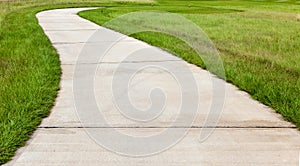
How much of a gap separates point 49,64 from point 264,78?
11.6 feet

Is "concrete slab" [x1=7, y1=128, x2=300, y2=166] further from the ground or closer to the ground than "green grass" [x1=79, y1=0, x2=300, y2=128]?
further from the ground

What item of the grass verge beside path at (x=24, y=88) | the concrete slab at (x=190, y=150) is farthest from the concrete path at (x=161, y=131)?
the grass verge beside path at (x=24, y=88)

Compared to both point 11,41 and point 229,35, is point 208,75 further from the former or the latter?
point 229,35

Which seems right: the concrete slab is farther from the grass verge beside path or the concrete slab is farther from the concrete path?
the grass verge beside path

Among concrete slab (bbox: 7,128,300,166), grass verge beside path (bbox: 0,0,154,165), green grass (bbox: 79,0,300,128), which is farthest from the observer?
green grass (bbox: 79,0,300,128)

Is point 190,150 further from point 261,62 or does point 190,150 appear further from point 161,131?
point 261,62

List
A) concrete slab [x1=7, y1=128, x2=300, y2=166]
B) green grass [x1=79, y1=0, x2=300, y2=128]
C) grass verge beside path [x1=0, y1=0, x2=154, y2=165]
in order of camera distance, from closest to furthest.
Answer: concrete slab [x1=7, y1=128, x2=300, y2=166], grass verge beside path [x1=0, y1=0, x2=154, y2=165], green grass [x1=79, y1=0, x2=300, y2=128]

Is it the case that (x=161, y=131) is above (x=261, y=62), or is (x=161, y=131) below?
above

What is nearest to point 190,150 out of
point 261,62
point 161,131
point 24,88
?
point 161,131

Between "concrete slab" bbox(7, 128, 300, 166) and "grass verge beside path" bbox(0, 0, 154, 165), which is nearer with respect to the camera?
"concrete slab" bbox(7, 128, 300, 166)

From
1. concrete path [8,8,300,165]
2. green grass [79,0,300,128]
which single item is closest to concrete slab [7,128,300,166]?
concrete path [8,8,300,165]

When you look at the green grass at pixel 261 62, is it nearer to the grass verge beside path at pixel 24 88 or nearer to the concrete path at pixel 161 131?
the concrete path at pixel 161 131

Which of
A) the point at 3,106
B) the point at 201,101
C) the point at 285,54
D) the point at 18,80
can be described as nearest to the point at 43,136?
the point at 3,106

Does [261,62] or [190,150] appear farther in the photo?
[261,62]
